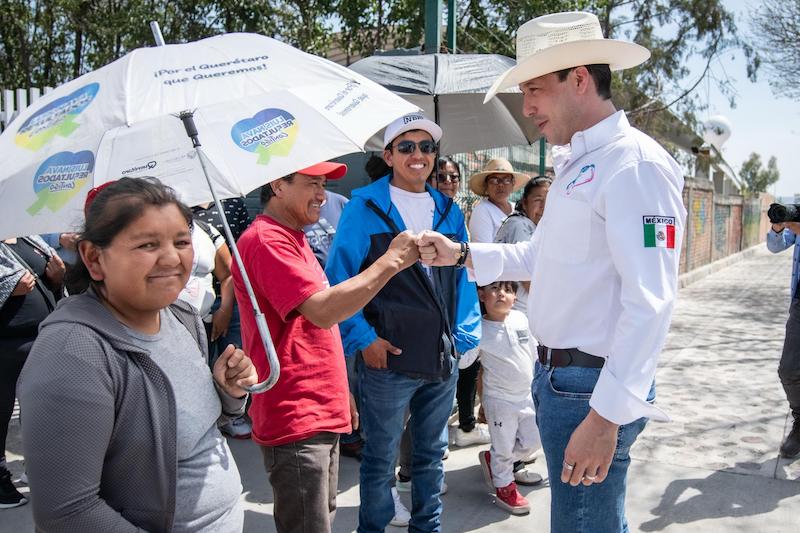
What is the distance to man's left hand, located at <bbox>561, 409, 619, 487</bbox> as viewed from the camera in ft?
6.11

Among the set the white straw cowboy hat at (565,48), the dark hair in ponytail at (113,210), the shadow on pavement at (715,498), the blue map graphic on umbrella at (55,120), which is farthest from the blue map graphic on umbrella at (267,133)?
the shadow on pavement at (715,498)

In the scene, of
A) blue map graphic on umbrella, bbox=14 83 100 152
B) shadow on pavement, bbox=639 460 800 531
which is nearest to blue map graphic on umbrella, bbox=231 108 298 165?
blue map graphic on umbrella, bbox=14 83 100 152

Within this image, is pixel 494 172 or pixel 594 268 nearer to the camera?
pixel 594 268

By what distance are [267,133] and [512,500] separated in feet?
8.60

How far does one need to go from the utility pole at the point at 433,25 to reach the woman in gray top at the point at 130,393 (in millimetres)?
4419

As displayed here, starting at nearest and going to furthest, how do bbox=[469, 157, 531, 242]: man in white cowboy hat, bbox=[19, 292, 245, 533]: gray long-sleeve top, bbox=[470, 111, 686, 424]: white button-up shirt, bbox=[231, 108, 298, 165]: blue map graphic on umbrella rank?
1. bbox=[19, 292, 245, 533]: gray long-sleeve top
2. bbox=[470, 111, 686, 424]: white button-up shirt
3. bbox=[231, 108, 298, 165]: blue map graphic on umbrella
4. bbox=[469, 157, 531, 242]: man in white cowboy hat

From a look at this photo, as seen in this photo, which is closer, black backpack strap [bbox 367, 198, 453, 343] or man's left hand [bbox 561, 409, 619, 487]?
man's left hand [bbox 561, 409, 619, 487]

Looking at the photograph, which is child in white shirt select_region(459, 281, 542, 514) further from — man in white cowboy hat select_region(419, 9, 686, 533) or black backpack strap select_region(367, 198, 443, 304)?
man in white cowboy hat select_region(419, 9, 686, 533)

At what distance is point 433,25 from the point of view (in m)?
5.78

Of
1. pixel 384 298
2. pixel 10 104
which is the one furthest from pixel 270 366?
pixel 10 104

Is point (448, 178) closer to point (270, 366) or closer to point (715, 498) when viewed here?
point (715, 498)

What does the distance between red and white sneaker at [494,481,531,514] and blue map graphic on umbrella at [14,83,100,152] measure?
3017mm

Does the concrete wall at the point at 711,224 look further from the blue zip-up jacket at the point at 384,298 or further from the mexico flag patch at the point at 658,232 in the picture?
the mexico flag patch at the point at 658,232

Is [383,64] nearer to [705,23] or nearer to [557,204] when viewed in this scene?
[557,204]
